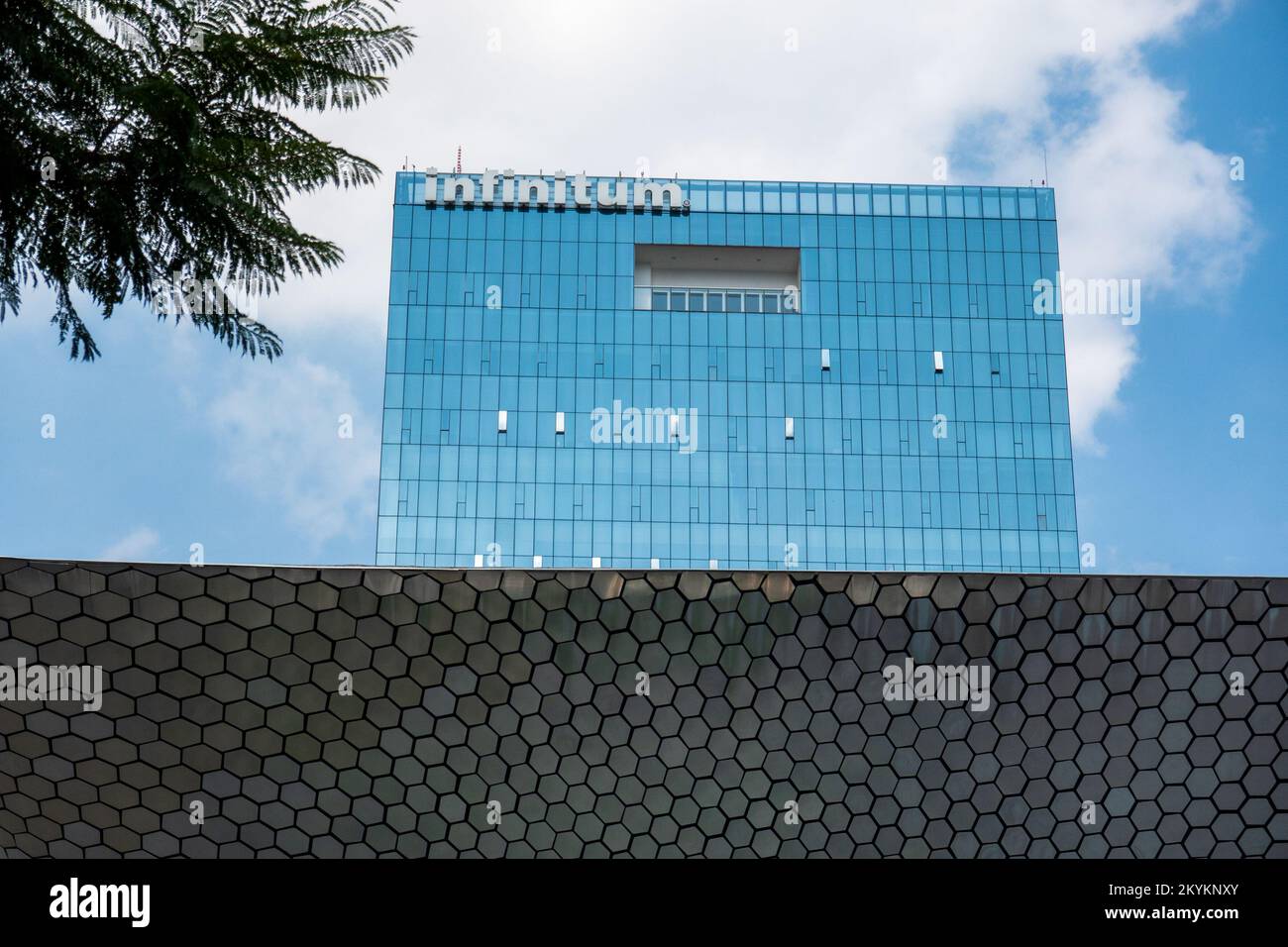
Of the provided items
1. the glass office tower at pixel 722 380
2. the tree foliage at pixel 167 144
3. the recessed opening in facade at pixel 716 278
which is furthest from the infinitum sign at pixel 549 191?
the tree foliage at pixel 167 144

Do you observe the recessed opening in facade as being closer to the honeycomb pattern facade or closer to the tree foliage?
the tree foliage

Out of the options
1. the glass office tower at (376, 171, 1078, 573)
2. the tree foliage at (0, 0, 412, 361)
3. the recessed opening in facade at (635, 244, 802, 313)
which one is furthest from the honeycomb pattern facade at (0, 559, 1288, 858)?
the recessed opening in facade at (635, 244, 802, 313)

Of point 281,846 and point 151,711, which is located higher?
point 151,711

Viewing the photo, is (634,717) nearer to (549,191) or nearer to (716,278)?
(549,191)

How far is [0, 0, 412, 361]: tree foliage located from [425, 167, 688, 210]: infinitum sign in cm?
2506

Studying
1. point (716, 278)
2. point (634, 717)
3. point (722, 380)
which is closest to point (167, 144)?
point (634, 717)

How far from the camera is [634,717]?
3021mm

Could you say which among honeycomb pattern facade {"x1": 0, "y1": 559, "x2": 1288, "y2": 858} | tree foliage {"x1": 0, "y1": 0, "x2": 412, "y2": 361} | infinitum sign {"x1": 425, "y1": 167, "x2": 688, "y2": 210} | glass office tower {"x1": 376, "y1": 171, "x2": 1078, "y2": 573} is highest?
infinitum sign {"x1": 425, "y1": 167, "x2": 688, "y2": 210}

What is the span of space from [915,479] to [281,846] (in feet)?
83.5

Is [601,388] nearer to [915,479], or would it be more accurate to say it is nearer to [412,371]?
[412,371]

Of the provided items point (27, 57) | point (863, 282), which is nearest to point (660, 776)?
point (27, 57)

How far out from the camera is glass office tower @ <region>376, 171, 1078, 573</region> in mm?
26719
